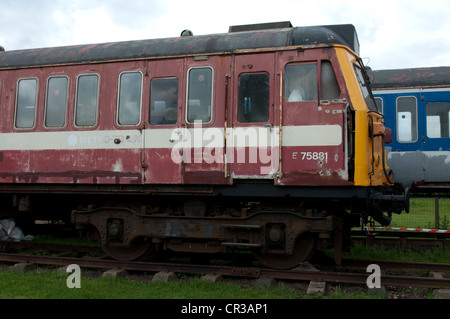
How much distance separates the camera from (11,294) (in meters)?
6.35

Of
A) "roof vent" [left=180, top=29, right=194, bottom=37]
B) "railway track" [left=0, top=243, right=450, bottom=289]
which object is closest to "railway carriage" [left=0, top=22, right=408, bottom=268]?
"railway track" [left=0, top=243, right=450, bottom=289]

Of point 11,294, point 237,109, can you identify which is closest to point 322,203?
point 237,109

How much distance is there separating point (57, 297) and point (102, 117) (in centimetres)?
315

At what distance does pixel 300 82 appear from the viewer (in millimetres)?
7125

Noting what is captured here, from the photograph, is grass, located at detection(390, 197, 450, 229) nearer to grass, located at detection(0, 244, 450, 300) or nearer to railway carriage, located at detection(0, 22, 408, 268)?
railway carriage, located at detection(0, 22, 408, 268)

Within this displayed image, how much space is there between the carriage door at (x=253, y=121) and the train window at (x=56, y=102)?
3179 mm

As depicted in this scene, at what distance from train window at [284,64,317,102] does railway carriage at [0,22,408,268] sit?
0.02 metres

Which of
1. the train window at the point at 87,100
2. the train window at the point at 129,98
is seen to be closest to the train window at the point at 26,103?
the train window at the point at 87,100

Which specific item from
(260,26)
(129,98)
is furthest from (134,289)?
(260,26)

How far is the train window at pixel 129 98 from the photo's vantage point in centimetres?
782

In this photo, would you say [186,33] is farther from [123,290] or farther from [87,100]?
[123,290]

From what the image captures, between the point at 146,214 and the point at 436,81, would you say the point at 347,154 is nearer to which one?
the point at 146,214

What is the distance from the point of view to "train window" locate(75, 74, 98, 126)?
26.4 ft

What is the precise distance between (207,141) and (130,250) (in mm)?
2523
